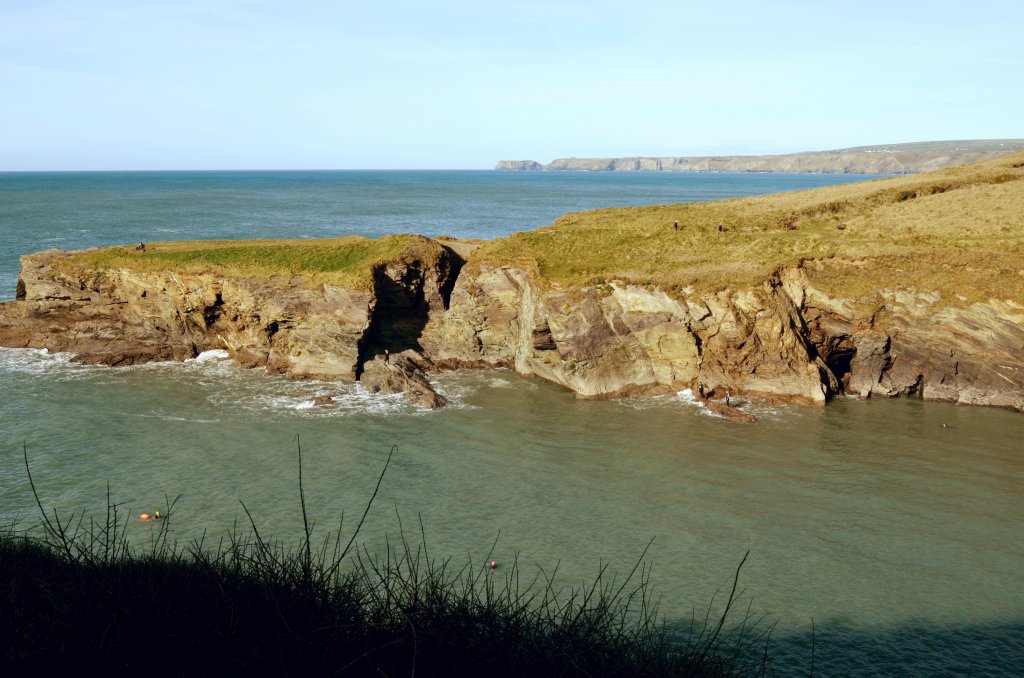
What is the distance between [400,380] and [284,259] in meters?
13.7

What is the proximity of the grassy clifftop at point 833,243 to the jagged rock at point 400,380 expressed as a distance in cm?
980

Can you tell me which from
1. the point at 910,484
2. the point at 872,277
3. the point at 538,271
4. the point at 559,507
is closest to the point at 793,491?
the point at 910,484

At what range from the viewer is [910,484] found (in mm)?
29906

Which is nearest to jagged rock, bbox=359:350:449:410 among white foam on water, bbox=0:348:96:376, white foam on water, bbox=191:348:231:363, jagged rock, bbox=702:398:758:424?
white foam on water, bbox=191:348:231:363

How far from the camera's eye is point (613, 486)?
29891mm

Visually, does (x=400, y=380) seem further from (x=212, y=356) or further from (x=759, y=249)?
(x=759, y=249)

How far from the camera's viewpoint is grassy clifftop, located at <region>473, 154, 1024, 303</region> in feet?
135

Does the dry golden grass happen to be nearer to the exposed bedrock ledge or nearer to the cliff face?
the exposed bedrock ledge

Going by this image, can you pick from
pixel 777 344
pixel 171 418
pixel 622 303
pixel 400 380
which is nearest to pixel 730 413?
pixel 777 344

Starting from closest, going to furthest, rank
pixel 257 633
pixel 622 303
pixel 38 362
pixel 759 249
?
pixel 257 633, pixel 622 303, pixel 759 249, pixel 38 362

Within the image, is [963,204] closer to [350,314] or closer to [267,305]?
[350,314]

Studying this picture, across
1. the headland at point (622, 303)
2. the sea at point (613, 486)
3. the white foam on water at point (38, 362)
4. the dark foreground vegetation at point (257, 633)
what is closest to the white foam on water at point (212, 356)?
the headland at point (622, 303)

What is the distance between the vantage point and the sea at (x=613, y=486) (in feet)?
71.2

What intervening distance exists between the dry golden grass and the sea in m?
6.83
